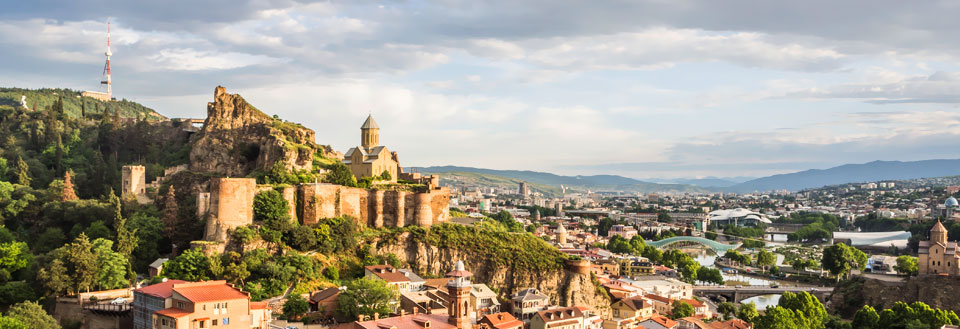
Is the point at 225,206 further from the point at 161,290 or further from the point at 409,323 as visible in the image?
the point at 409,323

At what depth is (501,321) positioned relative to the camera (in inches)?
1636

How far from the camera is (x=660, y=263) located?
90688 millimetres

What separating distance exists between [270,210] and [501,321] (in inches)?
529

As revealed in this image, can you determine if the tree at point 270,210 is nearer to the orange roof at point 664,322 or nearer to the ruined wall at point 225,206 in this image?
the ruined wall at point 225,206

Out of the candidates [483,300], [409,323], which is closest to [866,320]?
[483,300]

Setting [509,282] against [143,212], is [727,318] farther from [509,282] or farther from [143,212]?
[143,212]

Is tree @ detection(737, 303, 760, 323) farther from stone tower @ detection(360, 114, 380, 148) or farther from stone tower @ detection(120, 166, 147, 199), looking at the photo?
stone tower @ detection(120, 166, 147, 199)

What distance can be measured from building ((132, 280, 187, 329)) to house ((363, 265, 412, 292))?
38.1ft

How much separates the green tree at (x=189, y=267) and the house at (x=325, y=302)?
504 centimetres

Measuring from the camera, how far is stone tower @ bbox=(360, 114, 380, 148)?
56.5 meters

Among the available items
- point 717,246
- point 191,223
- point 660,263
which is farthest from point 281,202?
point 717,246

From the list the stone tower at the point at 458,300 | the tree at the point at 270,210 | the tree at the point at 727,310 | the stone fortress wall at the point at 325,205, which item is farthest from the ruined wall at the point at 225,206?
the tree at the point at 727,310

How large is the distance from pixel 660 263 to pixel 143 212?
60.4m

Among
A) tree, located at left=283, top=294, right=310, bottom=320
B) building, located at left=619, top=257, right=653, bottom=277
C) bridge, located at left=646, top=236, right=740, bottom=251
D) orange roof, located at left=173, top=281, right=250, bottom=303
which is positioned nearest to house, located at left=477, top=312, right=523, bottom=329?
tree, located at left=283, top=294, right=310, bottom=320
